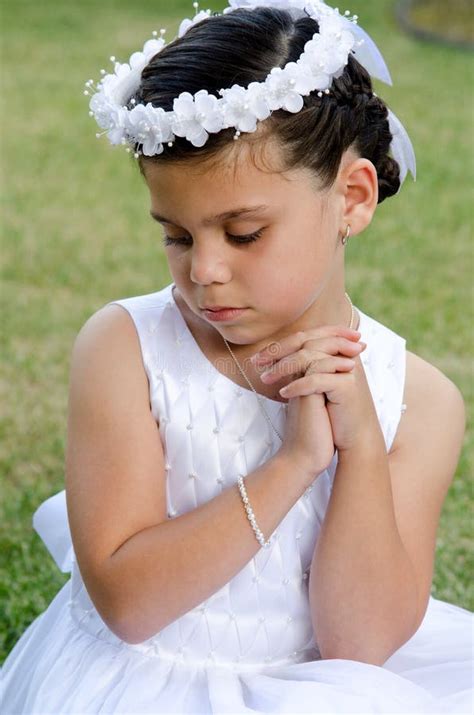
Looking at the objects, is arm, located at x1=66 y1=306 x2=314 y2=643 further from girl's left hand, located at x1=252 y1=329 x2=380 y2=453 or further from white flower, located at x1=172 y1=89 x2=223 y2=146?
white flower, located at x1=172 y1=89 x2=223 y2=146

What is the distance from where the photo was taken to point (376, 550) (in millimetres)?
2318

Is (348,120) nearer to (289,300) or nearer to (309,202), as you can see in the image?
(309,202)

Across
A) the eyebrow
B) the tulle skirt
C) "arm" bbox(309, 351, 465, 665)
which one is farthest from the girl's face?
the tulle skirt

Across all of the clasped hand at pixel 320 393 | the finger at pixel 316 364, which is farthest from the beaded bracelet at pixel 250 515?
the finger at pixel 316 364

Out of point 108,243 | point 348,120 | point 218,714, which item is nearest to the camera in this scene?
point 218,714

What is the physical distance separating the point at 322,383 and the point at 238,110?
0.55 meters

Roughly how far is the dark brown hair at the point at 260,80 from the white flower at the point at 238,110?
31 mm

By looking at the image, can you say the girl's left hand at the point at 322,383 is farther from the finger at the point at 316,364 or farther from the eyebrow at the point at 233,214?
the eyebrow at the point at 233,214

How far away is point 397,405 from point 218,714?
0.80 meters

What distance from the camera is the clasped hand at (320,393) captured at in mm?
2256

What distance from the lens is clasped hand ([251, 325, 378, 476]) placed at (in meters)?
2.26

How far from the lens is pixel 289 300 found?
7.45ft

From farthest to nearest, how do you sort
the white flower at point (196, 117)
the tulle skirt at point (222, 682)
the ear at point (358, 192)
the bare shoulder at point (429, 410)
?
the bare shoulder at point (429, 410) → the ear at point (358, 192) → the tulle skirt at point (222, 682) → the white flower at point (196, 117)

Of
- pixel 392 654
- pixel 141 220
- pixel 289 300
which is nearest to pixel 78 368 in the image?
pixel 289 300
